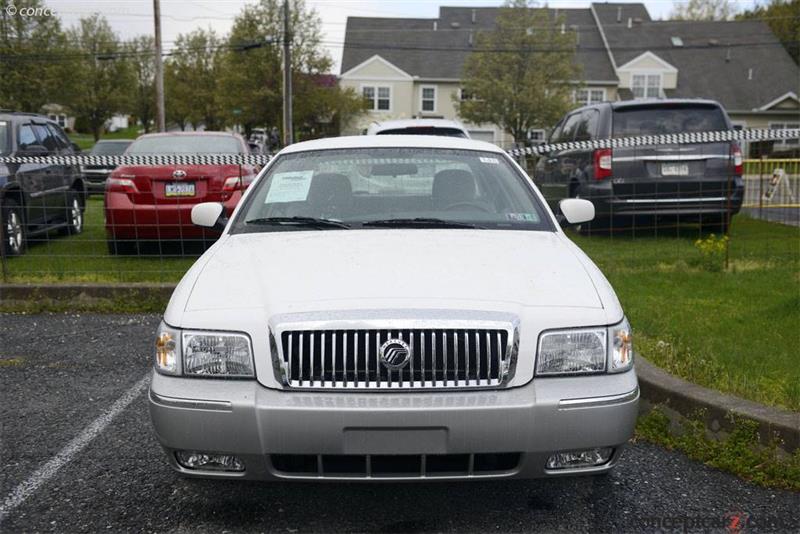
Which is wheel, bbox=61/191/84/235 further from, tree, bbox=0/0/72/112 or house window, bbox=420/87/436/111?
house window, bbox=420/87/436/111

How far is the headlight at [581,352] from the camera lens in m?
2.94

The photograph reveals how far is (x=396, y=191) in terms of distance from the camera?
4.32 meters

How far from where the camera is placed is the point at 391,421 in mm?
2781

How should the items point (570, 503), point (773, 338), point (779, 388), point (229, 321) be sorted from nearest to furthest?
point (229, 321), point (570, 503), point (779, 388), point (773, 338)

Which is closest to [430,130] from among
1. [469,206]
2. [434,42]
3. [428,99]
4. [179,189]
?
[179,189]

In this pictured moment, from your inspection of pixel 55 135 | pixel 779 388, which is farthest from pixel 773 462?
pixel 55 135

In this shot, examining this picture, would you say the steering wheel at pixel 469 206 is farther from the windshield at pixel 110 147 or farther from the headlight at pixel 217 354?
the windshield at pixel 110 147

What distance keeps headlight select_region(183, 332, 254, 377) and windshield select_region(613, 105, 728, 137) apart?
28.0 feet

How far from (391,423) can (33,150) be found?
27.4 feet

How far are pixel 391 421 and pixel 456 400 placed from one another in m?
0.24

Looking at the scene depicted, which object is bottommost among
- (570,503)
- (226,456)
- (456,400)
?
(570,503)

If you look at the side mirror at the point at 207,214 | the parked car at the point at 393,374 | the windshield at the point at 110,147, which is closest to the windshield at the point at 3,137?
the side mirror at the point at 207,214

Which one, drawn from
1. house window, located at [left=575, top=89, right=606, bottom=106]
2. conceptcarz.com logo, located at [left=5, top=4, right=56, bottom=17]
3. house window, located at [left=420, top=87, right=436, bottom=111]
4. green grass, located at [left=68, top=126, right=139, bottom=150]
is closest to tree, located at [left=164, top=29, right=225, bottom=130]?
green grass, located at [left=68, top=126, right=139, bottom=150]

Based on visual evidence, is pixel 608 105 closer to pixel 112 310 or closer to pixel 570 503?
pixel 112 310
